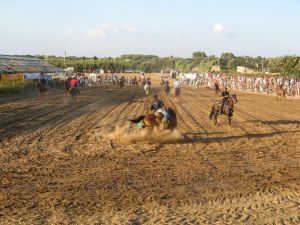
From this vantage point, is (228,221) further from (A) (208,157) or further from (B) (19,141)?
(B) (19,141)

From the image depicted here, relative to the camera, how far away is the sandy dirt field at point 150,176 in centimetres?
770

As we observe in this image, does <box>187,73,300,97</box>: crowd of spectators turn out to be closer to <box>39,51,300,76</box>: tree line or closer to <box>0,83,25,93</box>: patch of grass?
<box>39,51,300,76</box>: tree line

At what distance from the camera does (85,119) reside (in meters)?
21.3

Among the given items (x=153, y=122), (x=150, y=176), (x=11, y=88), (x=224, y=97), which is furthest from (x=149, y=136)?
(x=11, y=88)

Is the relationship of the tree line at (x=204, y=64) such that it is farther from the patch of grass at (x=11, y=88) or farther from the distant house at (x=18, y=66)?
the distant house at (x=18, y=66)

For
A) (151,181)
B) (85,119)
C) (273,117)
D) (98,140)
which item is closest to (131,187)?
(151,181)

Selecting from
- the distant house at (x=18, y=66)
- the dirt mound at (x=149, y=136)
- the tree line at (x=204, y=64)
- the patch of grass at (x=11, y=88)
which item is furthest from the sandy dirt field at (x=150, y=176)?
the tree line at (x=204, y=64)

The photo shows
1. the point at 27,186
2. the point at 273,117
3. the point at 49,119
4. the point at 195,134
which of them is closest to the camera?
the point at 27,186

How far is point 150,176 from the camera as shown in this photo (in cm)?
1032

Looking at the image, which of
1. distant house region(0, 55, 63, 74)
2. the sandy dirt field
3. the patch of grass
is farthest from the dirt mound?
distant house region(0, 55, 63, 74)

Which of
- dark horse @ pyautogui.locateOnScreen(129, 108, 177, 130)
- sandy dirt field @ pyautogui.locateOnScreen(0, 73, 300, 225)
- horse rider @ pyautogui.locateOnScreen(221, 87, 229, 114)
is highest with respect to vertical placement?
horse rider @ pyautogui.locateOnScreen(221, 87, 229, 114)

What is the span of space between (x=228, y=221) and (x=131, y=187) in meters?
2.60

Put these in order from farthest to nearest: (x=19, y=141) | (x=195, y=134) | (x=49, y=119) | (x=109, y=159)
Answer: (x=49, y=119), (x=195, y=134), (x=19, y=141), (x=109, y=159)

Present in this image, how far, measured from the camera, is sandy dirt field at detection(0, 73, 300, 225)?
303 inches
